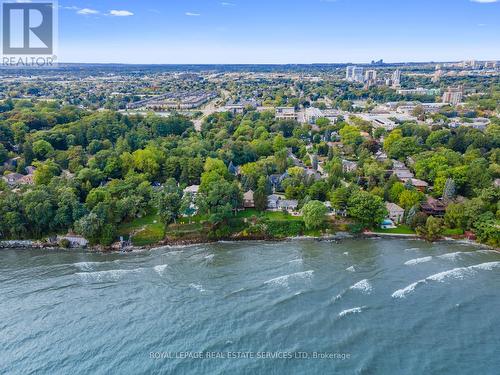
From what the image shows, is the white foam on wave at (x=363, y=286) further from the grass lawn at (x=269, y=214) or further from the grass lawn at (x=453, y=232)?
the grass lawn at (x=453, y=232)

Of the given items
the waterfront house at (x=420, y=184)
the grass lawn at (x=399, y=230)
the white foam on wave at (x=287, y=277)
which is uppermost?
the waterfront house at (x=420, y=184)

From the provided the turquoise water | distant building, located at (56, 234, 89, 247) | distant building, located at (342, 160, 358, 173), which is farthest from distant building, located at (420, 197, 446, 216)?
distant building, located at (56, 234, 89, 247)

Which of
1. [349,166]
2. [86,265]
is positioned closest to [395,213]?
[349,166]

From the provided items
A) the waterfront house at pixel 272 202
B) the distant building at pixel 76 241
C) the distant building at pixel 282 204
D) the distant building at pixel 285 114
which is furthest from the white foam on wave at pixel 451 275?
the distant building at pixel 285 114

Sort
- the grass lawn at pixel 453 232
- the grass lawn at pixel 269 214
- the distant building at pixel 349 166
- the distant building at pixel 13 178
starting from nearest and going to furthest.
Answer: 1. the grass lawn at pixel 453 232
2. the grass lawn at pixel 269 214
3. the distant building at pixel 13 178
4. the distant building at pixel 349 166

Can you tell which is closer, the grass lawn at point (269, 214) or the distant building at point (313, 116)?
the grass lawn at point (269, 214)

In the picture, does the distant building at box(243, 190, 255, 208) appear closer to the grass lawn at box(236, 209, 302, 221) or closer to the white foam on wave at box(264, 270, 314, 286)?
the grass lawn at box(236, 209, 302, 221)

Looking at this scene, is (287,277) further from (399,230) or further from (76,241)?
(76,241)
